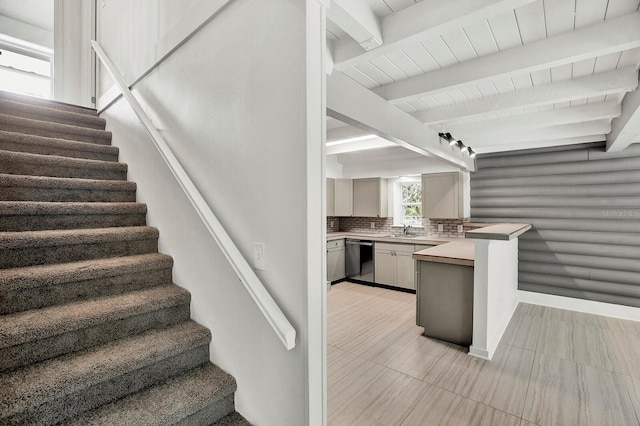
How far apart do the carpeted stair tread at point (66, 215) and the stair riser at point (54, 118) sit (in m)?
1.45

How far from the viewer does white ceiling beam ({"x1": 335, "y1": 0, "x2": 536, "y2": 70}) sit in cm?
152

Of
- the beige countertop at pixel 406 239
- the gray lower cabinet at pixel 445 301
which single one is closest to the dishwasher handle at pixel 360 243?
the beige countertop at pixel 406 239

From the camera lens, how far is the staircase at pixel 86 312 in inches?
53.2

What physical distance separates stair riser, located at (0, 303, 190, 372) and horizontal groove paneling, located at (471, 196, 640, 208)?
553cm

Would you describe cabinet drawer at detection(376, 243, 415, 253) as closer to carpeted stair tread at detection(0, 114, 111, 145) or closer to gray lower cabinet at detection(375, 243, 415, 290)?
gray lower cabinet at detection(375, 243, 415, 290)

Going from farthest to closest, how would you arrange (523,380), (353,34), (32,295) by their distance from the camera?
(523,380), (353,34), (32,295)

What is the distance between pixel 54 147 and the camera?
8.60 ft

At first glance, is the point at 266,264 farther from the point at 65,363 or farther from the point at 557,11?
the point at 557,11

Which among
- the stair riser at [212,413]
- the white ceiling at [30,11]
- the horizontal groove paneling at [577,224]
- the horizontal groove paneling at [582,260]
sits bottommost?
the stair riser at [212,413]

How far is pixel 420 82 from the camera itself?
261 cm

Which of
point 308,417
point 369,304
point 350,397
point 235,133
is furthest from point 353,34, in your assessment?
point 369,304

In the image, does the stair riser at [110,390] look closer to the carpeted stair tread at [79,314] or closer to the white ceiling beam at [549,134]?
the carpeted stair tread at [79,314]

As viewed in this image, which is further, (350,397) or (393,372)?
(393,372)

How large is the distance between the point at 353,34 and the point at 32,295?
7.69 feet
